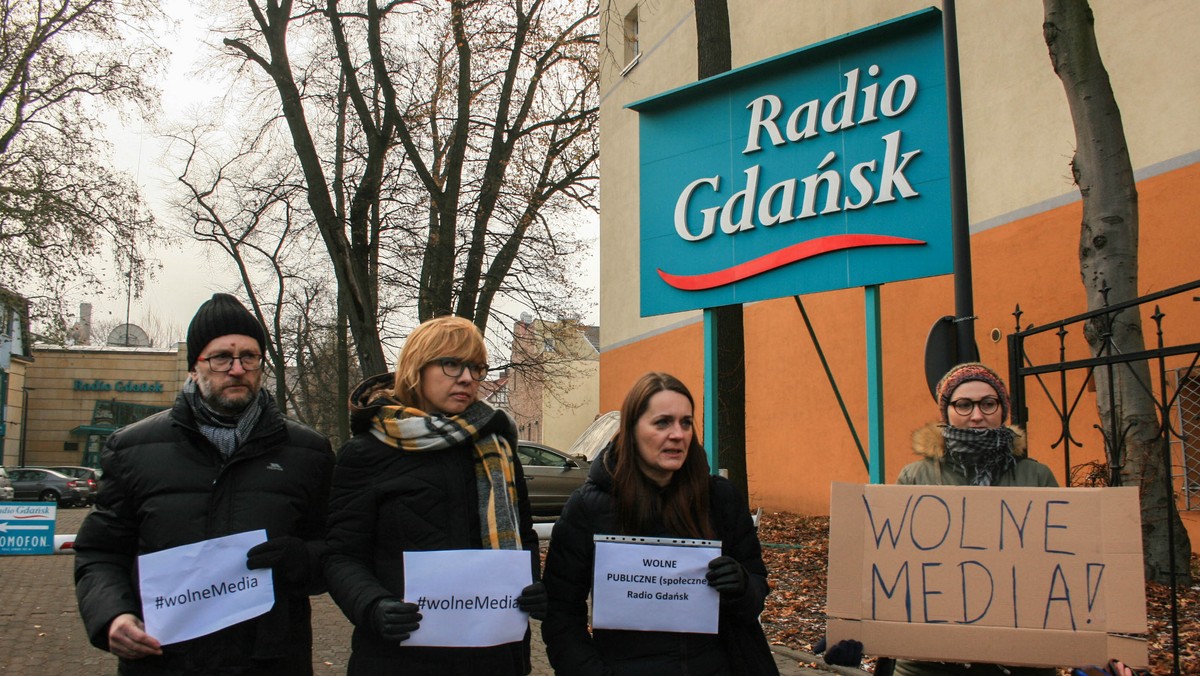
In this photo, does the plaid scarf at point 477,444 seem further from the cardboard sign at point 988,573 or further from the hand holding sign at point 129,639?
the cardboard sign at point 988,573

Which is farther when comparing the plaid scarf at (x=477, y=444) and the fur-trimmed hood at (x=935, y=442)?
the fur-trimmed hood at (x=935, y=442)

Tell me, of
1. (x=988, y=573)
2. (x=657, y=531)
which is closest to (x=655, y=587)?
(x=657, y=531)

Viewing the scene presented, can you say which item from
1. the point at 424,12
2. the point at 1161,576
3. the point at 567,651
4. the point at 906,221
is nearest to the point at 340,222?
the point at 424,12

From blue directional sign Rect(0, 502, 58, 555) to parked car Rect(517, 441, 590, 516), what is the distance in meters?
7.55

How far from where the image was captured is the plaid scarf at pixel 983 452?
10.0 feet

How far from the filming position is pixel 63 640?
24.3ft

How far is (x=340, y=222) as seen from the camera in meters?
14.9

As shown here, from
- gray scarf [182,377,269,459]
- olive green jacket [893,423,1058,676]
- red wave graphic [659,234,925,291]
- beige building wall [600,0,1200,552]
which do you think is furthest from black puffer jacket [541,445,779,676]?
red wave graphic [659,234,925,291]

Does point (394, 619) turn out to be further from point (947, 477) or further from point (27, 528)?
point (27, 528)

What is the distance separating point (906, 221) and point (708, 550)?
603cm

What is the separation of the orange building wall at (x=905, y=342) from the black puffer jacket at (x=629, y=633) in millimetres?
7521

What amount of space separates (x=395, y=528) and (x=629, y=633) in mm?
767

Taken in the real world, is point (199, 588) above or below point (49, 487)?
above

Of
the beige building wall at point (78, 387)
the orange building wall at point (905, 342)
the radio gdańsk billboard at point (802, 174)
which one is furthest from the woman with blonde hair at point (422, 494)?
the beige building wall at point (78, 387)
